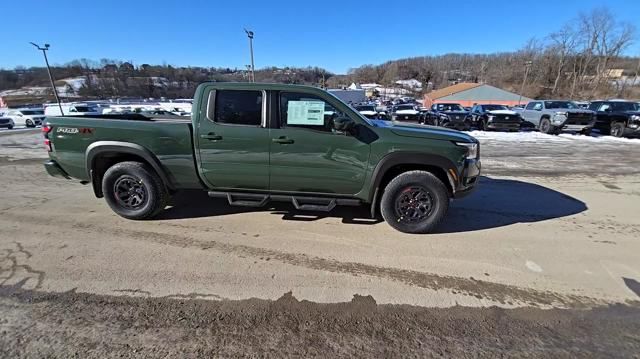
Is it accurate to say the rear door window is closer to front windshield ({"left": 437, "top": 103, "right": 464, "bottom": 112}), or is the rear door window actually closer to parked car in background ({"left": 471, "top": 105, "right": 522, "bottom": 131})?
parked car in background ({"left": 471, "top": 105, "right": 522, "bottom": 131})

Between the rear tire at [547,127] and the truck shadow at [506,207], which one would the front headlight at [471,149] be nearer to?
the truck shadow at [506,207]

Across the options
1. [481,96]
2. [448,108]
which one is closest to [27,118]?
[448,108]

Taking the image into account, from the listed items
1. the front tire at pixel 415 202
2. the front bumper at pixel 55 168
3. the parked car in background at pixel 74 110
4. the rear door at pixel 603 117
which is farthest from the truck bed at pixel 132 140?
the parked car in background at pixel 74 110

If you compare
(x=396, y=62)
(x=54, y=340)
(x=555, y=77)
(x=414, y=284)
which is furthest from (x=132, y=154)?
(x=396, y=62)

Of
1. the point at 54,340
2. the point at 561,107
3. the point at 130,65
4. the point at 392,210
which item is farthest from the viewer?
the point at 130,65

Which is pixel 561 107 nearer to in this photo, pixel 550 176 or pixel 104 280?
pixel 550 176

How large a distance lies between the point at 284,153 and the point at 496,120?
60.2ft

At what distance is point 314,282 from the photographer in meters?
3.03

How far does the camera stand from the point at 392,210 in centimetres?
407

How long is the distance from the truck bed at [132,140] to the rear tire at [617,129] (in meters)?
19.6

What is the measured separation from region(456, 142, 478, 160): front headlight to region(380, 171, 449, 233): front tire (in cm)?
51

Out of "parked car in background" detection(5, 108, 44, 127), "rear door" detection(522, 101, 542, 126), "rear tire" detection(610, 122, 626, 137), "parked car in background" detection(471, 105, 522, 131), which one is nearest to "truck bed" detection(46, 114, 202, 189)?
"parked car in background" detection(471, 105, 522, 131)

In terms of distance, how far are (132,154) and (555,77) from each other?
340 ft

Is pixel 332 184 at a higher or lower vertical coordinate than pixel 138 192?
higher
